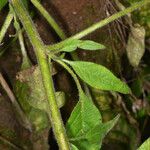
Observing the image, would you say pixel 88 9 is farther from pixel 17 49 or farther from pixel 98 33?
pixel 17 49

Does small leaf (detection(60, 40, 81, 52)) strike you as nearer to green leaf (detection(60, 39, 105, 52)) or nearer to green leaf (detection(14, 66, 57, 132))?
green leaf (detection(60, 39, 105, 52))

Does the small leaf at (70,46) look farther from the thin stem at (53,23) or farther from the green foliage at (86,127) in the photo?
the thin stem at (53,23)

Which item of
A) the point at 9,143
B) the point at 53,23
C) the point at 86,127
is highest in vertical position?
the point at 53,23

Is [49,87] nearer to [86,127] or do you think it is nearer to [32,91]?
[86,127]

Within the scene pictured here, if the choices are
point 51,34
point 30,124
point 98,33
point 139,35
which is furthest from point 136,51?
point 30,124

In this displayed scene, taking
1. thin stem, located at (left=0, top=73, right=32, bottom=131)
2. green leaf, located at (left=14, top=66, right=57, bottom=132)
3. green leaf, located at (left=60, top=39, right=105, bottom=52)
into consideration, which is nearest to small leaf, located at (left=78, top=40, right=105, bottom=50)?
green leaf, located at (left=60, top=39, right=105, bottom=52)

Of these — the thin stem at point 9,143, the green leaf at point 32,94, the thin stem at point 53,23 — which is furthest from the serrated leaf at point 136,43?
the thin stem at point 9,143

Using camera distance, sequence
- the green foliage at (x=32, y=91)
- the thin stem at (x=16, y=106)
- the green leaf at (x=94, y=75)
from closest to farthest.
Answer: the green leaf at (x=94, y=75) → the green foliage at (x=32, y=91) → the thin stem at (x=16, y=106)

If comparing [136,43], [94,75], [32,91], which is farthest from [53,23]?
[94,75]
